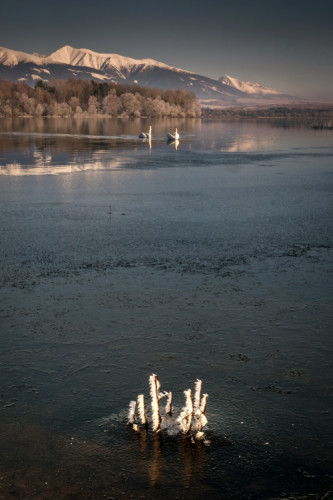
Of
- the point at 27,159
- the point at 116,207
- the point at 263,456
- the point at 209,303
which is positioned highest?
the point at 27,159

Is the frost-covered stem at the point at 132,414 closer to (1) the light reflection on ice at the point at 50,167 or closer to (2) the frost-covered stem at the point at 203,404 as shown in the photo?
(2) the frost-covered stem at the point at 203,404

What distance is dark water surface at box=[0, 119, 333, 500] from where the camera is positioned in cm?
749

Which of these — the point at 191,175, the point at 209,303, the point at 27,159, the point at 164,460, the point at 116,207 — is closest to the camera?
the point at 164,460

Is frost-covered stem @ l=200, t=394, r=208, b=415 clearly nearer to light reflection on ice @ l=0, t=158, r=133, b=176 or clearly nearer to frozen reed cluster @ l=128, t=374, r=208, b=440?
frozen reed cluster @ l=128, t=374, r=208, b=440

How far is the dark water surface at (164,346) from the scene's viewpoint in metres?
7.49

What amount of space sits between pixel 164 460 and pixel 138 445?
54cm

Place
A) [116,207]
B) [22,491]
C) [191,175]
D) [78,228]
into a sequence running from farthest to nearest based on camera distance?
[191,175], [116,207], [78,228], [22,491]

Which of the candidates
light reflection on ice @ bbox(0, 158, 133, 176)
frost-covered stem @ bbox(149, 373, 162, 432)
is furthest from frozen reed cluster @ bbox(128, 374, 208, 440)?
light reflection on ice @ bbox(0, 158, 133, 176)

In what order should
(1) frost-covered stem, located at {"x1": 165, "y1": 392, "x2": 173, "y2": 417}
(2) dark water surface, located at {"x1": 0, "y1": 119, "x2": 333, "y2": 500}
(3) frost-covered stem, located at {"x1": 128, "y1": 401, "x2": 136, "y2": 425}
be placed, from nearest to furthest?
(2) dark water surface, located at {"x1": 0, "y1": 119, "x2": 333, "y2": 500}, (3) frost-covered stem, located at {"x1": 128, "y1": 401, "x2": 136, "y2": 425}, (1) frost-covered stem, located at {"x1": 165, "y1": 392, "x2": 173, "y2": 417}

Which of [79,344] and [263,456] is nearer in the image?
[263,456]

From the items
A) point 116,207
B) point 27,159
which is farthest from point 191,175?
point 27,159

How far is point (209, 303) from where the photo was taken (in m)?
13.4

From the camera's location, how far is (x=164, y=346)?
1109cm

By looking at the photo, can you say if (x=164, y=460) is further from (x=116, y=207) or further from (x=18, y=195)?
(x=18, y=195)
